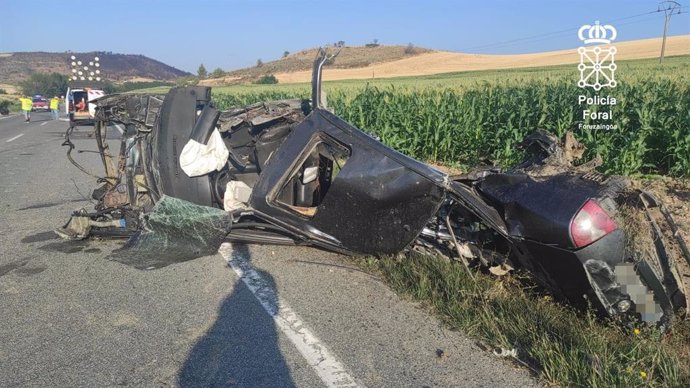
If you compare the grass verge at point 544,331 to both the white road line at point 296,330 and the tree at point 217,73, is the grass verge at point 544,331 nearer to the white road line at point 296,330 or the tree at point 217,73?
the white road line at point 296,330

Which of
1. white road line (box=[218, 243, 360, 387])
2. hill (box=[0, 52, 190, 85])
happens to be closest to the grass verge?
white road line (box=[218, 243, 360, 387])

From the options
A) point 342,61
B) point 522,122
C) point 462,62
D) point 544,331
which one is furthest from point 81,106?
Answer: point 342,61

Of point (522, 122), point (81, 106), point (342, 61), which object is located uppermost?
point (342, 61)

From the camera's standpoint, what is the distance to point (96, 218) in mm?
5832

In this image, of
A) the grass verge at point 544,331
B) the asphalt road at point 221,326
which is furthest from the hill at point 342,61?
the grass verge at point 544,331

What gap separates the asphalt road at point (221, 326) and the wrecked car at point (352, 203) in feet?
1.02

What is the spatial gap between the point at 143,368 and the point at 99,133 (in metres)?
4.08

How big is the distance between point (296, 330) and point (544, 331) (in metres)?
1.57

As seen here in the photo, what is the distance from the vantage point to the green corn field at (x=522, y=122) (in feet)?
26.9

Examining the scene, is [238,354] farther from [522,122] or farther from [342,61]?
[342,61]

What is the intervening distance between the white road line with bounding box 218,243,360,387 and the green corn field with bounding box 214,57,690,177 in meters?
4.19

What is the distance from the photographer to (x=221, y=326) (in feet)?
12.3

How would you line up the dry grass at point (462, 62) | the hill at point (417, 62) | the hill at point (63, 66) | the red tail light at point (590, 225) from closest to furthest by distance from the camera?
1. the red tail light at point (590, 225)
2. the dry grass at point (462, 62)
3. the hill at point (417, 62)
4. the hill at point (63, 66)

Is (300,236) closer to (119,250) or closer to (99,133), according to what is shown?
(119,250)
